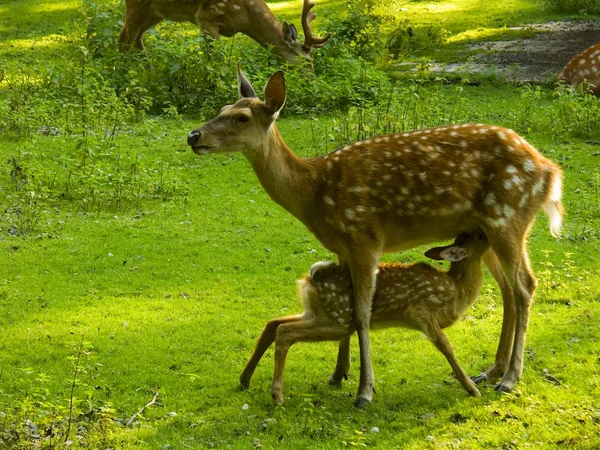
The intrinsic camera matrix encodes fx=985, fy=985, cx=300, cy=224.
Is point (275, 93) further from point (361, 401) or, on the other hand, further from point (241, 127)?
point (361, 401)

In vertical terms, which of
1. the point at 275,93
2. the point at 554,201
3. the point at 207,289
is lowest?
the point at 207,289

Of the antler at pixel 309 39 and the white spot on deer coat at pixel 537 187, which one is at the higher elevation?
the white spot on deer coat at pixel 537 187

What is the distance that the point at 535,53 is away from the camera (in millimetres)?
17766

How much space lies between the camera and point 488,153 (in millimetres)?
A: 6984

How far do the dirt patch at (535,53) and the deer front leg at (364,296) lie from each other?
9.41m

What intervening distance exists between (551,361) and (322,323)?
69.6 inches

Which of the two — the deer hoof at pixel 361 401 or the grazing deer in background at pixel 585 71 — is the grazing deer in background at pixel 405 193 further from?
the grazing deer in background at pixel 585 71

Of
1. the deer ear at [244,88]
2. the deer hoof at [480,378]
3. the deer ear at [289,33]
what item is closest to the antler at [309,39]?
the deer ear at [289,33]

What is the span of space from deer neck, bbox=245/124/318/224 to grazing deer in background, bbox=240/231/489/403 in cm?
50

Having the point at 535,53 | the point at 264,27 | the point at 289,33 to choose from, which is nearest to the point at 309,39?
the point at 289,33

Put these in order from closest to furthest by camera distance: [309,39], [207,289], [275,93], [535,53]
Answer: [275,93] < [207,289] < [309,39] < [535,53]

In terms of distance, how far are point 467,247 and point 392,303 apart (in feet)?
2.35

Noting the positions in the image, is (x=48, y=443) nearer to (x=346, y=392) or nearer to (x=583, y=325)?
(x=346, y=392)

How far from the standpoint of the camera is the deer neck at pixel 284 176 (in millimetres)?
7160
